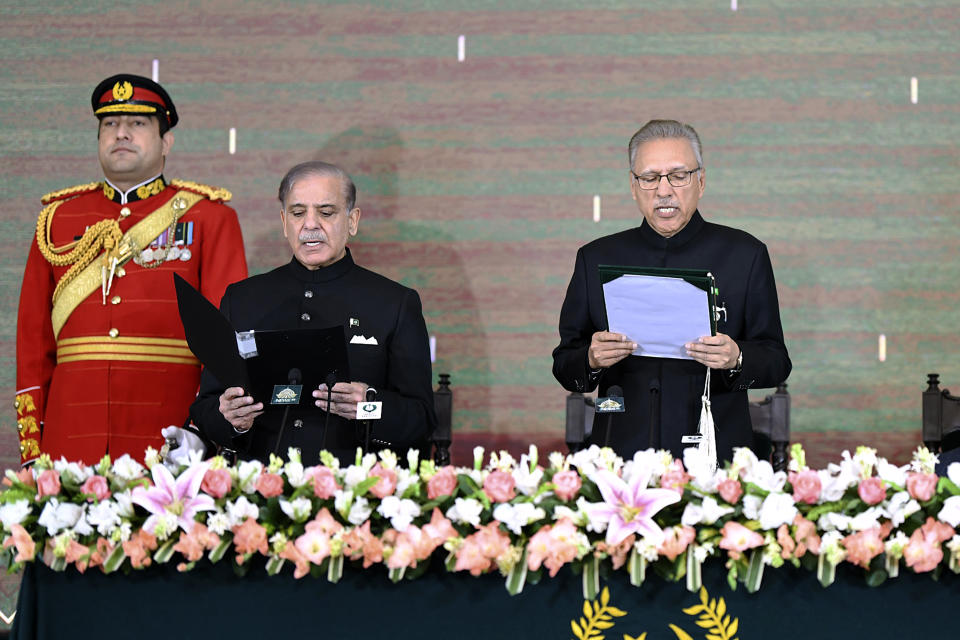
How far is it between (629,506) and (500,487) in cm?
20

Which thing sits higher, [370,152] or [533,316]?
[370,152]

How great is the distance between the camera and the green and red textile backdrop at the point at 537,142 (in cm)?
432

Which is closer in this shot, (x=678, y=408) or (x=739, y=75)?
(x=678, y=408)

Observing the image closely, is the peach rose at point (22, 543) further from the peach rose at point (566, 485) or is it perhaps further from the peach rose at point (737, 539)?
the peach rose at point (737, 539)

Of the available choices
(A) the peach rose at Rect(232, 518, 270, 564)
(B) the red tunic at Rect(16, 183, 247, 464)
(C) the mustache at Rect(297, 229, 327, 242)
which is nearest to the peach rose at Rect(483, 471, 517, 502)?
(A) the peach rose at Rect(232, 518, 270, 564)

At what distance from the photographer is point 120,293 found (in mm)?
3184

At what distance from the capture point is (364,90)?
4461mm

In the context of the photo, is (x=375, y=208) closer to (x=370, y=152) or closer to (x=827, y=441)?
(x=370, y=152)

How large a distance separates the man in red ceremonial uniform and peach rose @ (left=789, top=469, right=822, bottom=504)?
5.94ft

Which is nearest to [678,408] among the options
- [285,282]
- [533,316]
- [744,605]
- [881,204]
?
[744,605]

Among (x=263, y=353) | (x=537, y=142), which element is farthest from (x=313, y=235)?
(x=537, y=142)

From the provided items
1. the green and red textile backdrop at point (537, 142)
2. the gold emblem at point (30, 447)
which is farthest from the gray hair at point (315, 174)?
the green and red textile backdrop at point (537, 142)

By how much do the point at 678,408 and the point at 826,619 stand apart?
0.77m

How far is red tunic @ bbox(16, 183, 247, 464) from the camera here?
313 centimetres
